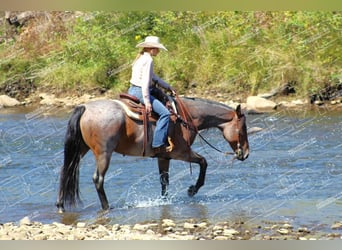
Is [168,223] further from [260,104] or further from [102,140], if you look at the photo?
[260,104]

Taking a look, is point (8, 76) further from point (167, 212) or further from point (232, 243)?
point (232, 243)

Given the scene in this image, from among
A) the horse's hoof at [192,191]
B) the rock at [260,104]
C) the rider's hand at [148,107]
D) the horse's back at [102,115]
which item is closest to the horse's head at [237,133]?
the horse's hoof at [192,191]

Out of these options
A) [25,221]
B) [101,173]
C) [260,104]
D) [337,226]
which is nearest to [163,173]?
[101,173]

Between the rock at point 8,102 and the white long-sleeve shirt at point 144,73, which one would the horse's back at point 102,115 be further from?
the rock at point 8,102

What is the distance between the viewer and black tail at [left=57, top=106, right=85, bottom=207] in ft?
31.0

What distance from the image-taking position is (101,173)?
954 cm

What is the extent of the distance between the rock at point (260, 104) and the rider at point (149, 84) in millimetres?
9905

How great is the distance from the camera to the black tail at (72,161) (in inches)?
372

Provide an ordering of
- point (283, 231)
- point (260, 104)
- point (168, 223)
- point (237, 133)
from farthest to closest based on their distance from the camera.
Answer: point (260, 104) < point (237, 133) < point (168, 223) < point (283, 231)

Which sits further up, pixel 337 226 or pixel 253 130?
pixel 337 226

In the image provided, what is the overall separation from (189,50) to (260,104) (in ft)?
14.9

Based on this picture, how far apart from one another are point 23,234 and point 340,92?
14.0 meters

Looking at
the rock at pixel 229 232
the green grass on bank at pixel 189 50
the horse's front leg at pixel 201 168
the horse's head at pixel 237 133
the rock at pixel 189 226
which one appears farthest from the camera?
the green grass on bank at pixel 189 50

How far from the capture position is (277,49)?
22016 mm
